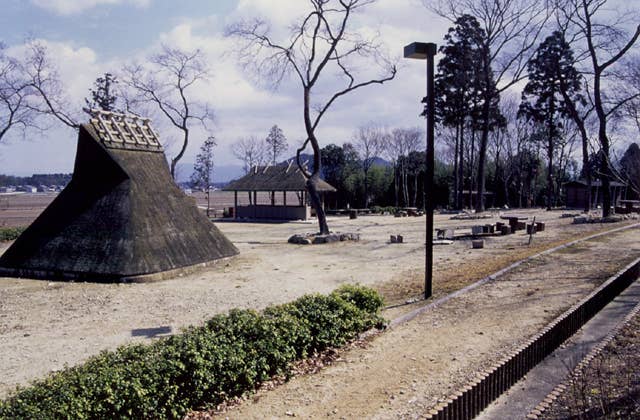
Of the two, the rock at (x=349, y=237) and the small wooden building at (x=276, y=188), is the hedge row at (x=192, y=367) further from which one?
the small wooden building at (x=276, y=188)

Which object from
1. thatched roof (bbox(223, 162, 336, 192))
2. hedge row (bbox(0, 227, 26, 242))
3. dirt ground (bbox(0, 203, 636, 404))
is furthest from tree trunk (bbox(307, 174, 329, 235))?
hedge row (bbox(0, 227, 26, 242))

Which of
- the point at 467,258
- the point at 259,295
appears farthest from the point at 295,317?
the point at 467,258

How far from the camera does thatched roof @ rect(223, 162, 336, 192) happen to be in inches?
1622

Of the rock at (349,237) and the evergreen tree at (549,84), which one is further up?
the evergreen tree at (549,84)

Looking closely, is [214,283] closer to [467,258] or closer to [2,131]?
[467,258]

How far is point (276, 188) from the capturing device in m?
41.8

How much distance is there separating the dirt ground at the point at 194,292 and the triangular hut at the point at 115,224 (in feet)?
2.20

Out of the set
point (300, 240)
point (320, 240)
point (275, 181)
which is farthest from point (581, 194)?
point (300, 240)

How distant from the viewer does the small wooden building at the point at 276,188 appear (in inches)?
1609

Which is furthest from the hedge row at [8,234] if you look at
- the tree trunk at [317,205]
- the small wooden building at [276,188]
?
the small wooden building at [276,188]

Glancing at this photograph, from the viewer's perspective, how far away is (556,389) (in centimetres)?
599

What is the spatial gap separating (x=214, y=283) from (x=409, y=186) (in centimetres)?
4659

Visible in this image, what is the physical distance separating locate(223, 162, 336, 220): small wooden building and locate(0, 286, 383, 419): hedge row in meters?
32.1

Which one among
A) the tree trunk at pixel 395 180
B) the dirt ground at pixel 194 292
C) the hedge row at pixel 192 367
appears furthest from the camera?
the tree trunk at pixel 395 180
